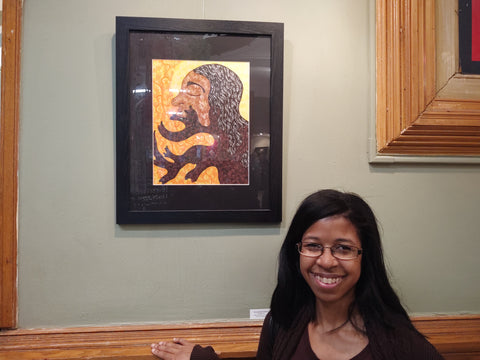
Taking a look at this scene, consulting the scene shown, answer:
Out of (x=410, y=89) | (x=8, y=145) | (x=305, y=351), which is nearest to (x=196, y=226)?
(x=305, y=351)

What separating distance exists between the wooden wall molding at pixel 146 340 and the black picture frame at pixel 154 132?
418mm

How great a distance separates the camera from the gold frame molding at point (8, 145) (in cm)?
122

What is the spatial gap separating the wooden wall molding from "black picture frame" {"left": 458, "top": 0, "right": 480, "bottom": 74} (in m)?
1.04

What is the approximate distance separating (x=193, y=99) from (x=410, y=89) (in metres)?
0.85

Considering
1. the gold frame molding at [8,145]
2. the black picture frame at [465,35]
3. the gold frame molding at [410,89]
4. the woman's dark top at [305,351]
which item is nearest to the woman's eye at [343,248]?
the woman's dark top at [305,351]

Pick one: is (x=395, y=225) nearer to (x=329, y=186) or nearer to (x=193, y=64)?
(x=329, y=186)

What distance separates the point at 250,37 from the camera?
4.17 feet

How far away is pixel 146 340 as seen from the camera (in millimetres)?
1221

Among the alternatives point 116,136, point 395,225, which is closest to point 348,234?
point 395,225

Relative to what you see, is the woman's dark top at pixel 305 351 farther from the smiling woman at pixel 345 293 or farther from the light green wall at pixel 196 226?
the light green wall at pixel 196 226

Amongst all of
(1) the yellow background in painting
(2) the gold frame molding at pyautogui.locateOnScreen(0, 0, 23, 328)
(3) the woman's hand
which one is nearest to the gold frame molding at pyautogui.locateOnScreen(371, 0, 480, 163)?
(1) the yellow background in painting

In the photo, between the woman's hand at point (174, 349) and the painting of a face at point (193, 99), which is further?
the painting of a face at point (193, 99)

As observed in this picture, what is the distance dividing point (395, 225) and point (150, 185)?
3.28 ft

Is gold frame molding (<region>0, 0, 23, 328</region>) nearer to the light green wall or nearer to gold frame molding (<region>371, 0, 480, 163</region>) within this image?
the light green wall
